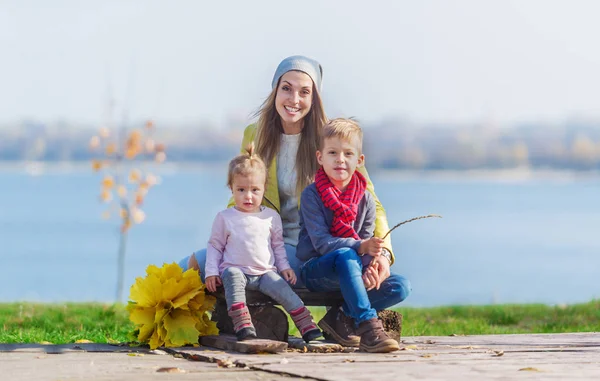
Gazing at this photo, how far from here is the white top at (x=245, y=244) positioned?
17.0ft

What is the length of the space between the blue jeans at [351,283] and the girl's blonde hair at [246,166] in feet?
1.82

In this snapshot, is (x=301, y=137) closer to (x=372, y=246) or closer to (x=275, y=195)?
(x=275, y=195)

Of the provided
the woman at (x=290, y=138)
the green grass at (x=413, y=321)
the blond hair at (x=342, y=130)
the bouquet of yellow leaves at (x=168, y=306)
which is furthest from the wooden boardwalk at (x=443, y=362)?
the green grass at (x=413, y=321)

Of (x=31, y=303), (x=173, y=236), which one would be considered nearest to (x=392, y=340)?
(x=31, y=303)

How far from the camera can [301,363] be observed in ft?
14.8

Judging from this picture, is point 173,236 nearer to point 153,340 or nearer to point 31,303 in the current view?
point 31,303

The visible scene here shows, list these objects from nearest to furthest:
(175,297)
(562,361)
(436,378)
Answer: (436,378) < (562,361) < (175,297)

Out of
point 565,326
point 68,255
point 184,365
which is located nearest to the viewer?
point 184,365

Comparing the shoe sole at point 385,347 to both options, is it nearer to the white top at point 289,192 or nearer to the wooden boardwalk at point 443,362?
the wooden boardwalk at point 443,362

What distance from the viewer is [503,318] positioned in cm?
849

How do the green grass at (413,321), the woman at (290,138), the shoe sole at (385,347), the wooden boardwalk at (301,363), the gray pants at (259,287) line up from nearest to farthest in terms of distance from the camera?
1. the wooden boardwalk at (301,363)
2. the shoe sole at (385,347)
3. the gray pants at (259,287)
4. the woman at (290,138)
5. the green grass at (413,321)

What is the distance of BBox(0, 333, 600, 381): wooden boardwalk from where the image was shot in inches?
165

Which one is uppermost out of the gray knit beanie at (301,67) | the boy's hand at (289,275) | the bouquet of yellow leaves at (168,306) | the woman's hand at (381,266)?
the gray knit beanie at (301,67)

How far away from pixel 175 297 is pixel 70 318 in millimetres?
2442
